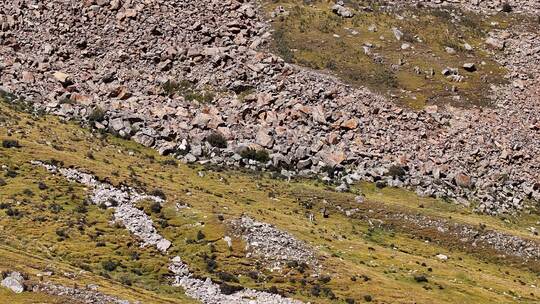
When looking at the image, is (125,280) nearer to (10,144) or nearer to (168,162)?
(10,144)

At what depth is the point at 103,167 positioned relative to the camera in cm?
9169

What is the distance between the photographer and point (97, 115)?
111 meters

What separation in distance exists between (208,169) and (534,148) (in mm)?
54978

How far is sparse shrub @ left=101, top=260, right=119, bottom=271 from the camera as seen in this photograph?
65.6 meters

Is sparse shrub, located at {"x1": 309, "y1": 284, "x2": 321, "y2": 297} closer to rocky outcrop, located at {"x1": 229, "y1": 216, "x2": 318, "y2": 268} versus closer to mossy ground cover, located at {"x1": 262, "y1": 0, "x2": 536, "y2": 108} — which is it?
rocky outcrop, located at {"x1": 229, "y1": 216, "x2": 318, "y2": 268}

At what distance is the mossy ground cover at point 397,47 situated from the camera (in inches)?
4727

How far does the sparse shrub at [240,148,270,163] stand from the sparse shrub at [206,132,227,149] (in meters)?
3.68

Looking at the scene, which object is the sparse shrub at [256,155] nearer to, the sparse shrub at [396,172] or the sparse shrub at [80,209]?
the sparse shrub at [396,172]

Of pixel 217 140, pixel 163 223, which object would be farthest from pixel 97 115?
pixel 163 223

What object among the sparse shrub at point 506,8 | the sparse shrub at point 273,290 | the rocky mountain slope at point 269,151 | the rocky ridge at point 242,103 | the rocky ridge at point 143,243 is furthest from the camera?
the sparse shrub at point 506,8

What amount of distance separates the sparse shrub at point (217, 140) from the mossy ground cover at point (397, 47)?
23738 millimetres

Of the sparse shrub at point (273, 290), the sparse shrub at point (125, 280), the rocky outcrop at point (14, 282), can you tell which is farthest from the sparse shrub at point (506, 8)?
the rocky outcrop at point (14, 282)

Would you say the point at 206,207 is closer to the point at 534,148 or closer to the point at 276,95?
the point at 276,95

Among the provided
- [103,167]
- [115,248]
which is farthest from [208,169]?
[115,248]
